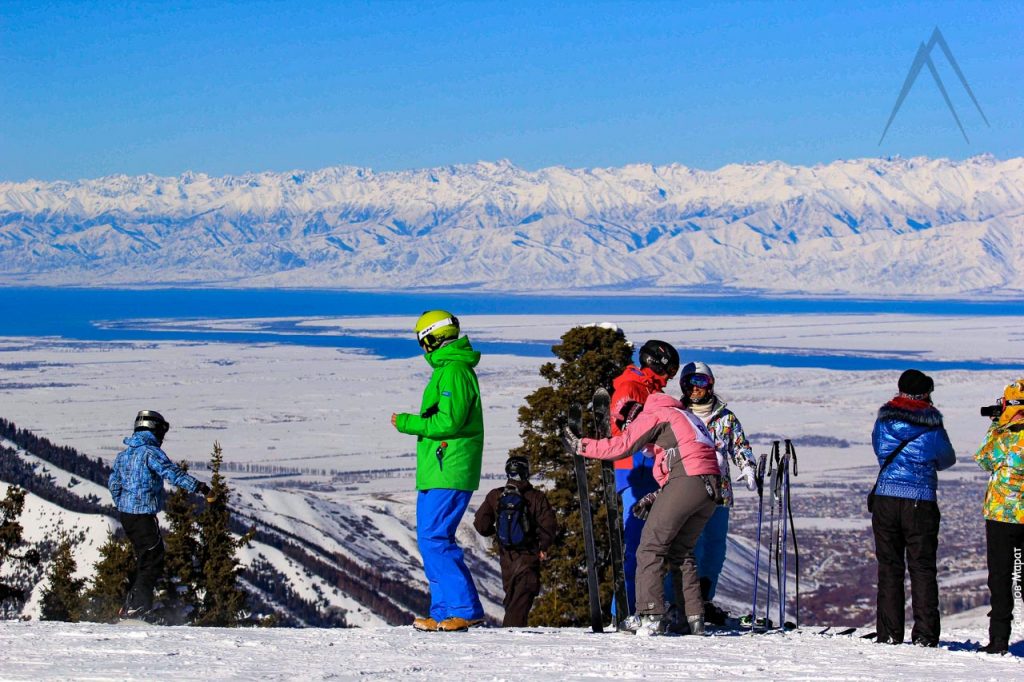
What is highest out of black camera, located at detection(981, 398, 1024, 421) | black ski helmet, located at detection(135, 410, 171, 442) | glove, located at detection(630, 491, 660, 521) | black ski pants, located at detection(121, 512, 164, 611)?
black camera, located at detection(981, 398, 1024, 421)

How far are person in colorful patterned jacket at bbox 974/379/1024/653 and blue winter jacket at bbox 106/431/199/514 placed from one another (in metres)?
4.96

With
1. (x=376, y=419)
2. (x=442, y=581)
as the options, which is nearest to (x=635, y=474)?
(x=442, y=581)

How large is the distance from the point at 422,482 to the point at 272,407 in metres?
139

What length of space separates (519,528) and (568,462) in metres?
7.11

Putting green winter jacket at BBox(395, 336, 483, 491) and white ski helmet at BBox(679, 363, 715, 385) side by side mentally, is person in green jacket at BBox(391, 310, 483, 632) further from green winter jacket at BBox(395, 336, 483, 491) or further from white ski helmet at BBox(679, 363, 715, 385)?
white ski helmet at BBox(679, 363, 715, 385)

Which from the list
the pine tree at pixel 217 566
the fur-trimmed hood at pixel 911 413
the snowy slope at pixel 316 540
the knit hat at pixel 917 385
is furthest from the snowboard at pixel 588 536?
the snowy slope at pixel 316 540

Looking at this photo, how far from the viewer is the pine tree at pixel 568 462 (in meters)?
16.6

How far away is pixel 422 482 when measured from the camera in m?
8.43

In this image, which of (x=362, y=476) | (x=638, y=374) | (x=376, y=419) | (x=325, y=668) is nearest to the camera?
(x=325, y=668)

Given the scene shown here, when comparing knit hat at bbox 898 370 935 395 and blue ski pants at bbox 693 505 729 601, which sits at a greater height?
knit hat at bbox 898 370 935 395

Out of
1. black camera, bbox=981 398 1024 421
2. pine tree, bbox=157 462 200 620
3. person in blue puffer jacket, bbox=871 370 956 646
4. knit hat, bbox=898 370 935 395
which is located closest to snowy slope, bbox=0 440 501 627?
pine tree, bbox=157 462 200 620

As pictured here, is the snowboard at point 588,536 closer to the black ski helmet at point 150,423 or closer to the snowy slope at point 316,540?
the black ski helmet at point 150,423

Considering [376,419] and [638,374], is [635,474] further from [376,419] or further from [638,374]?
[376,419]

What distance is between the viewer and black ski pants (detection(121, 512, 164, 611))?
9.70m
